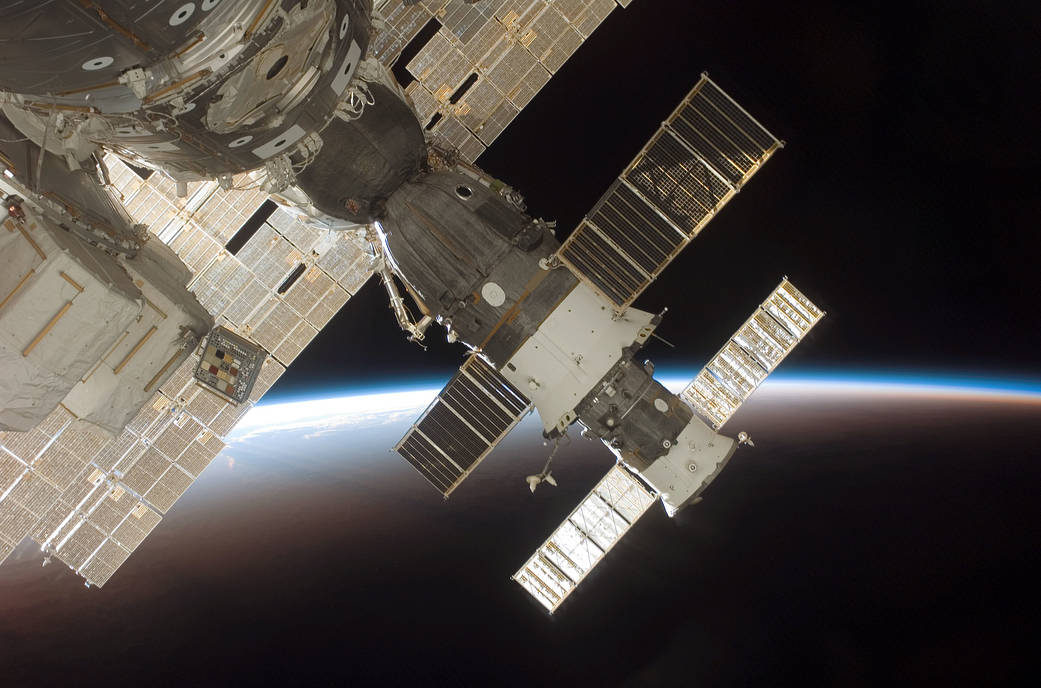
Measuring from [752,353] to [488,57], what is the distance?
3450 mm

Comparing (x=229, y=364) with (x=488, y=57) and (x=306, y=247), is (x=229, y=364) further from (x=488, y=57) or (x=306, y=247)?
(x=488, y=57)

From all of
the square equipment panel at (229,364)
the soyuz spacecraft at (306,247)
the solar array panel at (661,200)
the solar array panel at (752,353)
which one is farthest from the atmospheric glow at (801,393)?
the square equipment panel at (229,364)

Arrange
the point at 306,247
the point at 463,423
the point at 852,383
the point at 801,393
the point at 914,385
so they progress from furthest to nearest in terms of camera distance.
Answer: the point at 801,393 < the point at 852,383 < the point at 914,385 < the point at 306,247 < the point at 463,423

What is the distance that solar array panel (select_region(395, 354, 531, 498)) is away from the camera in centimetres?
532

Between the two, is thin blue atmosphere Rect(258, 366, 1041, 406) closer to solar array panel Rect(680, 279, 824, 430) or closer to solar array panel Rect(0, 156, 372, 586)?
solar array panel Rect(680, 279, 824, 430)

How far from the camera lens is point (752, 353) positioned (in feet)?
18.6

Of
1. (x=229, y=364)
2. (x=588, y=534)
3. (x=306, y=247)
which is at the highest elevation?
(x=306, y=247)

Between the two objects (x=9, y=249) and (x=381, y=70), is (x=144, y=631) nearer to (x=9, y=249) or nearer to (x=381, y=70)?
(x=9, y=249)

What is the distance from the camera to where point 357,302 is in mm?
7328

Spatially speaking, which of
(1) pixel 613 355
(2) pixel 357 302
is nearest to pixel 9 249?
(1) pixel 613 355

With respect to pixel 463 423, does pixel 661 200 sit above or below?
above

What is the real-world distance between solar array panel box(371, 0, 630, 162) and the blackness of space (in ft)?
1.83

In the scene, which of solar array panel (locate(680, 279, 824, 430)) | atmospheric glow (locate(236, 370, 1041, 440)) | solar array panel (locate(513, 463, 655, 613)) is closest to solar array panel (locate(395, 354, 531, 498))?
solar array panel (locate(513, 463, 655, 613))

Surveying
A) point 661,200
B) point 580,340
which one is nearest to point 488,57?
point 661,200
